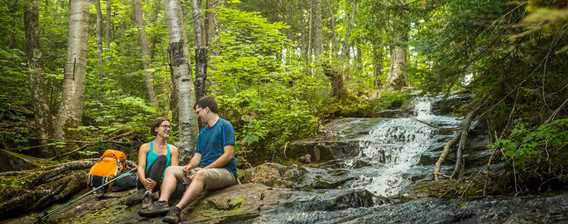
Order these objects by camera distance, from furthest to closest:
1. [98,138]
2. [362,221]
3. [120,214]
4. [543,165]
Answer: [98,138]
[120,214]
[543,165]
[362,221]

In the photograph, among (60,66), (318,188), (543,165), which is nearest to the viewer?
(543,165)

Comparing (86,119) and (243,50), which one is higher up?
(243,50)

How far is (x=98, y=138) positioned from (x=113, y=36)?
14.5 m

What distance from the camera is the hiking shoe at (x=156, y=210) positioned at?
552 centimetres

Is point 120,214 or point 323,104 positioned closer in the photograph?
point 120,214

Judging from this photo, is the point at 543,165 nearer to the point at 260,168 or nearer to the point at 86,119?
the point at 260,168

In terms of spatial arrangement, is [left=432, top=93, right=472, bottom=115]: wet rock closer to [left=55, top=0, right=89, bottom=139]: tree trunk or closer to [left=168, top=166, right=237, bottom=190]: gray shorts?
[left=168, top=166, right=237, bottom=190]: gray shorts

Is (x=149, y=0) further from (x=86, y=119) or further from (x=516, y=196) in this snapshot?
(x=516, y=196)

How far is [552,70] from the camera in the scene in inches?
206

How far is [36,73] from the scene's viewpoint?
29.5 ft

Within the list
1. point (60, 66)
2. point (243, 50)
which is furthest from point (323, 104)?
point (60, 66)

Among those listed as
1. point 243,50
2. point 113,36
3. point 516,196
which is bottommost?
point 516,196

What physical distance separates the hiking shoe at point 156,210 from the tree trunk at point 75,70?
4.86 metres

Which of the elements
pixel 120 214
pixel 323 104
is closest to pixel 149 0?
pixel 323 104
